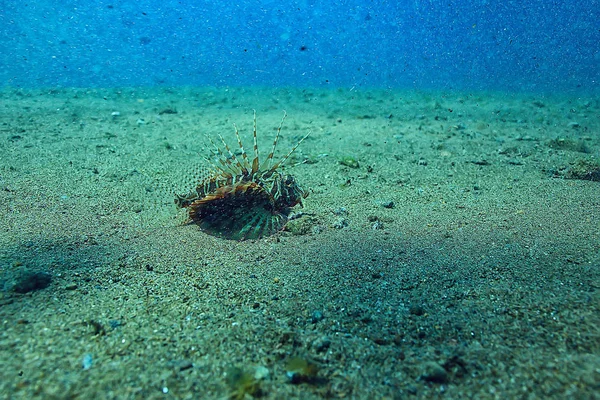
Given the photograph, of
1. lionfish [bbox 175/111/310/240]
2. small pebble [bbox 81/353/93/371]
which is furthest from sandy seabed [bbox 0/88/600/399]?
lionfish [bbox 175/111/310/240]

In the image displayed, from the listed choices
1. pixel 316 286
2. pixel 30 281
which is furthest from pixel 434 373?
pixel 30 281

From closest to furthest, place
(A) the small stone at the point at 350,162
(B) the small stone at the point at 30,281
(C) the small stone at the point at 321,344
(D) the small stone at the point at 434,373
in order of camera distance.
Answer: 1. (D) the small stone at the point at 434,373
2. (C) the small stone at the point at 321,344
3. (B) the small stone at the point at 30,281
4. (A) the small stone at the point at 350,162

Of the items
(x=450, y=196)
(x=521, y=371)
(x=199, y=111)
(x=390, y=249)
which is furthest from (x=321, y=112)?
(x=521, y=371)

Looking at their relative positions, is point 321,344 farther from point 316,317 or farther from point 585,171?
point 585,171

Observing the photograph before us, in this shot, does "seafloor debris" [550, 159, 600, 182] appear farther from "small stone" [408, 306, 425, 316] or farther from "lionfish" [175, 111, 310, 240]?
"small stone" [408, 306, 425, 316]

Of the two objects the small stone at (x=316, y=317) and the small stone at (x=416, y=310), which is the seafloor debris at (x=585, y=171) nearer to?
the small stone at (x=416, y=310)

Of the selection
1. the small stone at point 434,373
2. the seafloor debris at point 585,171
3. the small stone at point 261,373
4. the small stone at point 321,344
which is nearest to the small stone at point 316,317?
the small stone at point 321,344

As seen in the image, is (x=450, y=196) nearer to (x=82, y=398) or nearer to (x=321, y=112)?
(x=82, y=398)
